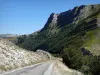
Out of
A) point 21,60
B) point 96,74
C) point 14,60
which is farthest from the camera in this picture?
point 96,74

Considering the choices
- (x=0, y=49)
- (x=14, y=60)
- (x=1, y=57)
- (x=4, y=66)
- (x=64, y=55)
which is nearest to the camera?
(x=4, y=66)

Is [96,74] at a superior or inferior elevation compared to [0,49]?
inferior

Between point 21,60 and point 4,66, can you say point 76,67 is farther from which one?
point 4,66

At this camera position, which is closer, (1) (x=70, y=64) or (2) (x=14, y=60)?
(2) (x=14, y=60)

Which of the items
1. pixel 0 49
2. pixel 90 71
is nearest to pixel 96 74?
pixel 90 71

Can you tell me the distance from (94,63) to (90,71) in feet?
7.47

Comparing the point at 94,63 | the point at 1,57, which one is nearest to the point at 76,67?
the point at 94,63

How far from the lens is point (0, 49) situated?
43969 mm

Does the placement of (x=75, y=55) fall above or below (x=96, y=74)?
above

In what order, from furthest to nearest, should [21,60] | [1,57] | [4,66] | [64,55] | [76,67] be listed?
1. [64,55]
2. [76,67]
3. [21,60]
4. [1,57]
5. [4,66]

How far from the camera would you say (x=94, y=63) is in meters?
73.5

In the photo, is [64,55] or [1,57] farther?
[64,55]

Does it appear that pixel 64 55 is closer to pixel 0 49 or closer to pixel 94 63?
pixel 94 63

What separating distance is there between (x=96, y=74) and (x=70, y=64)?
2523 centimetres
